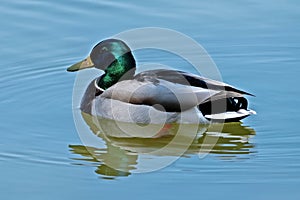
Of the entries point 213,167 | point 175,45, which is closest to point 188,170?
point 213,167

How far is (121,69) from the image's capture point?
8625 millimetres

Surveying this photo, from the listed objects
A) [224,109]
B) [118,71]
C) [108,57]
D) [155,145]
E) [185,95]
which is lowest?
[155,145]

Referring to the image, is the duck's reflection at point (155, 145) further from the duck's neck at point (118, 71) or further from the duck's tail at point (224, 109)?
the duck's neck at point (118, 71)

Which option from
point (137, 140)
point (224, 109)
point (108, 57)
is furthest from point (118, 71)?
point (224, 109)

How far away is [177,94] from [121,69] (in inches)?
30.8

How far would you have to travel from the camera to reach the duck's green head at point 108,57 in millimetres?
8578

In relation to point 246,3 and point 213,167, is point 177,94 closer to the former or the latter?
point 213,167

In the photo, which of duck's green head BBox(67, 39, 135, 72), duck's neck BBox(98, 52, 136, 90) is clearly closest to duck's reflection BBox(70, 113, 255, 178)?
duck's neck BBox(98, 52, 136, 90)

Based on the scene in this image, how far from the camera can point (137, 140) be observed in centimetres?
786

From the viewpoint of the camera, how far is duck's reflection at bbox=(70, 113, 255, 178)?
7.34 m

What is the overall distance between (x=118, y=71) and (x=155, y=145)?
3.81 ft

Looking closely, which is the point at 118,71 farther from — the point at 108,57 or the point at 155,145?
the point at 155,145

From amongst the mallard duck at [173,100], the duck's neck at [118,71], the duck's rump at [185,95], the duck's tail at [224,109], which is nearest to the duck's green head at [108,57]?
the duck's neck at [118,71]

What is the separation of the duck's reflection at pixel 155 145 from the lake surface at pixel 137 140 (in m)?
0.02
